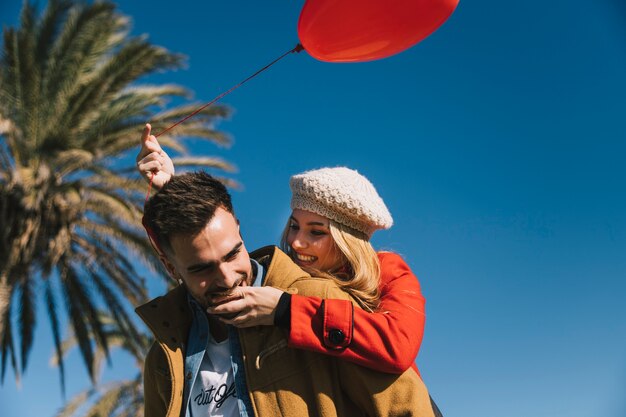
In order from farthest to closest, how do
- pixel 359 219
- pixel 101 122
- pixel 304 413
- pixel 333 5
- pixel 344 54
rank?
pixel 101 122, pixel 359 219, pixel 344 54, pixel 333 5, pixel 304 413

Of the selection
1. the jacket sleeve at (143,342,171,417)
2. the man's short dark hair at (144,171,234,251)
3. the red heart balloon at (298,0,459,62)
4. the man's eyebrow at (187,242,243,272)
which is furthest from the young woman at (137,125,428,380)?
the red heart balloon at (298,0,459,62)

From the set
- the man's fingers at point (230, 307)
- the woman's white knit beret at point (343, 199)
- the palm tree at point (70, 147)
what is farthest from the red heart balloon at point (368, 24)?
the palm tree at point (70, 147)

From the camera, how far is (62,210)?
11055 millimetres

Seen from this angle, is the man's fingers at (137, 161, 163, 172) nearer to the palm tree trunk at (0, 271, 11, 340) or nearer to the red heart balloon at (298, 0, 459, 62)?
the red heart balloon at (298, 0, 459, 62)

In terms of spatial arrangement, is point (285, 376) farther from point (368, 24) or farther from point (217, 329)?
point (368, 24)

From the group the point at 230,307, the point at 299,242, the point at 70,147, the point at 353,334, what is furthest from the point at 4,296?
the point at 353,334

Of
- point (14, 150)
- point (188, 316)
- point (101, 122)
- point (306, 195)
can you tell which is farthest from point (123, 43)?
point (188, 316)

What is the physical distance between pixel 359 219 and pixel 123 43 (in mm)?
8809

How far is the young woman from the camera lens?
93.7 inches

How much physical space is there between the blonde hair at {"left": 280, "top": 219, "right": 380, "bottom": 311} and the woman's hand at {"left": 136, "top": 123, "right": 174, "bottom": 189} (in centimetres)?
86

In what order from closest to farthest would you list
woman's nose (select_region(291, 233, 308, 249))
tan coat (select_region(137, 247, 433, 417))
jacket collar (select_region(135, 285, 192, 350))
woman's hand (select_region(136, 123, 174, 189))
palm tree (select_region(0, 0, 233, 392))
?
1. tan coat (select_region(137, 247, 433, 417))
2. jacket collar (select_region(135, 285, 192, 350))
3. woman's hand (select_region(136, 123, 174, 189))
4. woman's nose (select_region(291, 233, 308, 249))
5. palm tree (select_region(0, 0, 233, 392))

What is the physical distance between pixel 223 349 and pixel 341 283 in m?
0.69

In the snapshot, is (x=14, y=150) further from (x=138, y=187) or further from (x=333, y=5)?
(x=333, y=5)

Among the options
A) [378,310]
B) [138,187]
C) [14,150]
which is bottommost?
[378,310]
